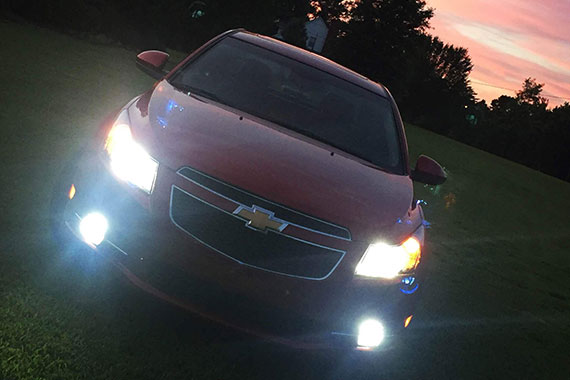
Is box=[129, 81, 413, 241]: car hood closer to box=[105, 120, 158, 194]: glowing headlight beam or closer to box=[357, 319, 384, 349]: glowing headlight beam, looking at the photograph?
box=[105, 120, 158, 194]: glowing headlight beam

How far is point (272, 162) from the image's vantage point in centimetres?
330

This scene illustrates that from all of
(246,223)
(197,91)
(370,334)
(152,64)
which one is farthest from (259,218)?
(152,64)

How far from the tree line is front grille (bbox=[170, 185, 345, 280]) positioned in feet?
54.0

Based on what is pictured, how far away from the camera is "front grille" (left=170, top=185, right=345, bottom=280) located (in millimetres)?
2922

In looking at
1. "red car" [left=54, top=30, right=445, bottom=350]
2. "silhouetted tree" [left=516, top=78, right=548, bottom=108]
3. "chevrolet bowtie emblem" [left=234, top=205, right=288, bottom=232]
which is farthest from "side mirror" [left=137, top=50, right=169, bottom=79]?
"silhouetted tree" [left=516, top=78, right=548, bottom=108]

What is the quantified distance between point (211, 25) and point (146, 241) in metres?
37.5

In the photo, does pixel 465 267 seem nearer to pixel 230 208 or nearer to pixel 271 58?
pixel 271 58

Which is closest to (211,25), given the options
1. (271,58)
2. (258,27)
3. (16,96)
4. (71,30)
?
(258,27)

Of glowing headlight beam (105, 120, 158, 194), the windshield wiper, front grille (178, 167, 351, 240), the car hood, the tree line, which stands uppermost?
the windshield wiper

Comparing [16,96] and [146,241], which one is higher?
[146,241]

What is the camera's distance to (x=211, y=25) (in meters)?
38.7

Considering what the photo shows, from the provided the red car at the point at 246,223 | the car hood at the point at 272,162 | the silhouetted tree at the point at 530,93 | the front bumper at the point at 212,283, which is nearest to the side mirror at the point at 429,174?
the car hood at the point at 272,162

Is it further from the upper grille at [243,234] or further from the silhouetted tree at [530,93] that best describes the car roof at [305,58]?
the silhouetted tree at [530,93]

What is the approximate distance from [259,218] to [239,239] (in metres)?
0.14
